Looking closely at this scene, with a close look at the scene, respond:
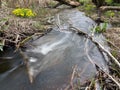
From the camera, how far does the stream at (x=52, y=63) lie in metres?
3.75

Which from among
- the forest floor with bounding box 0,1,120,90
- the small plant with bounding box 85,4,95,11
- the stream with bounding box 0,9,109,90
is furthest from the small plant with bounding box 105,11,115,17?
the stream with bounding box 0,9,109,90

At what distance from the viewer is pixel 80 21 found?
7.62 metres

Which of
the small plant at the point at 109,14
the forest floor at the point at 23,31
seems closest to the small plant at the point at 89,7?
the small plant at the point at 109,14

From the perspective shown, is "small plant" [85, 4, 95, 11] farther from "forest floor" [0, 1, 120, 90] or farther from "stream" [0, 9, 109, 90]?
"stream" [0, 9, 109, 90]

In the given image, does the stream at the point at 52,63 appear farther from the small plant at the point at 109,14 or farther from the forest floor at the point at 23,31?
the small plant at the point at 109,14

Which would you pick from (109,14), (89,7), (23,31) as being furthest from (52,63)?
(89,7)

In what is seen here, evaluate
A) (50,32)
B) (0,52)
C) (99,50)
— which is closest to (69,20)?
(50,32)

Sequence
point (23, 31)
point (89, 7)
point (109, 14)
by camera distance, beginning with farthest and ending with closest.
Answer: point (89, 7), point (109, 14), point (23, 31)

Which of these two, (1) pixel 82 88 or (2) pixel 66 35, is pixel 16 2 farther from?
(1) pixel 82 88

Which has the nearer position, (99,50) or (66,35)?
(99,50)

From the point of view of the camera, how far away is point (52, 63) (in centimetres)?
441

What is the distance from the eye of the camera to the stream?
375 cm

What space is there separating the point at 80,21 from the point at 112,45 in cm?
249

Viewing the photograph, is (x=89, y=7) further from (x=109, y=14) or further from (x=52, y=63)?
(x=52, y=63)
